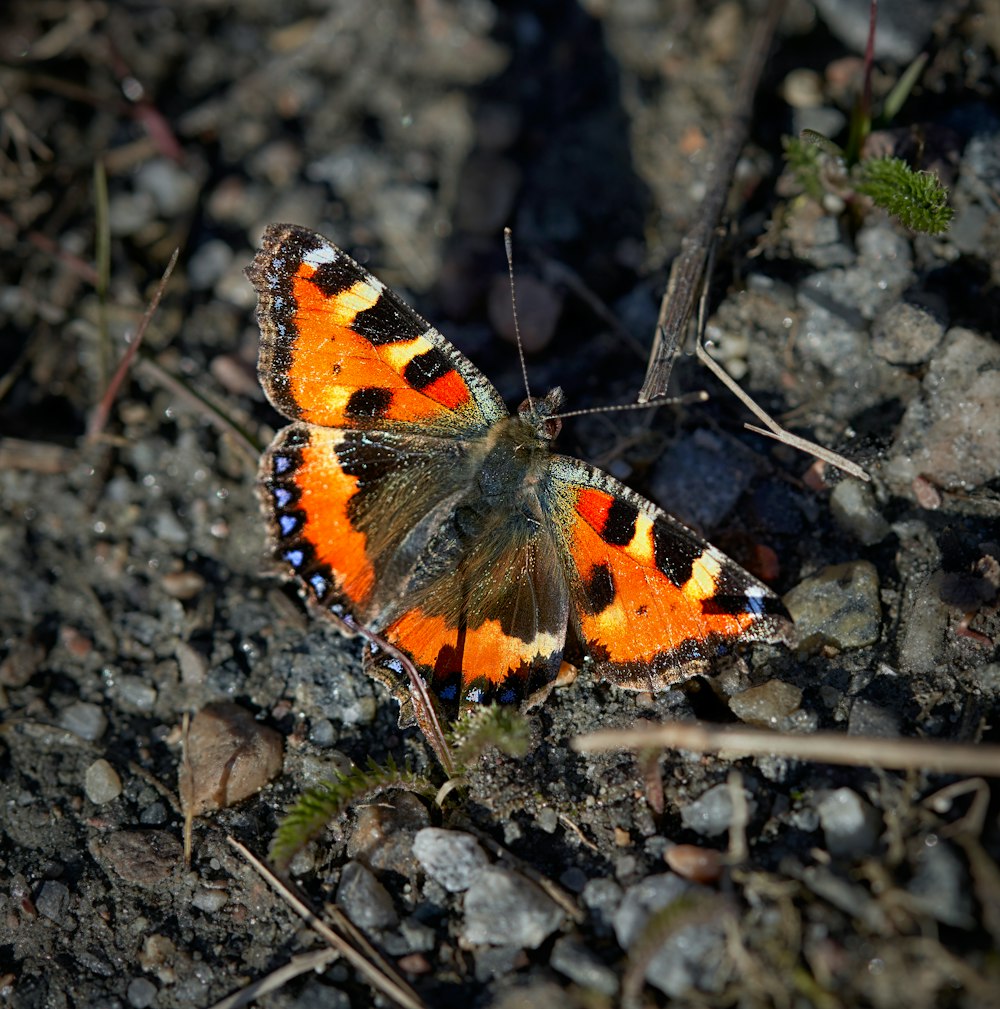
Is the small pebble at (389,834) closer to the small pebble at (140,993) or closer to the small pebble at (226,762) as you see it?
the small pebble at (226,762)

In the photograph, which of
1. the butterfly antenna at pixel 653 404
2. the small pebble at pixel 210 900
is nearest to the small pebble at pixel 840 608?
the butterfly antenna at pixel 653 404

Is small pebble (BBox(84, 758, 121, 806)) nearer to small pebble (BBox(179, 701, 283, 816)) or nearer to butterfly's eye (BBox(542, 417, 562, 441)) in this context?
small pebble (BBox(179, 701, 283, 816))

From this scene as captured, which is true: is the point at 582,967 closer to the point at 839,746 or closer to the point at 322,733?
the point at 839,746

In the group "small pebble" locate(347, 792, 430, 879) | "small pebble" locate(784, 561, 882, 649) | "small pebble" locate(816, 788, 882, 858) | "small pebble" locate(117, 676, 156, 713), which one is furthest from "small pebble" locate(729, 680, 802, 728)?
"small pebble" locate(117, 676, 156, 713)

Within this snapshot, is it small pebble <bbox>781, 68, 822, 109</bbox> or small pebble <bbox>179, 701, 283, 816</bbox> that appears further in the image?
small pebble <bbox>781, 68, 822, 109</bbox>

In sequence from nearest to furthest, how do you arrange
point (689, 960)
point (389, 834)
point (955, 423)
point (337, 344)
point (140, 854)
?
point (689, 960)
point (389, 834)
point (140, 854)
point (337, 344)
point (955, 423)

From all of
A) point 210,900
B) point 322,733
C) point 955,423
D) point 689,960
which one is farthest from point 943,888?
point 210,900
